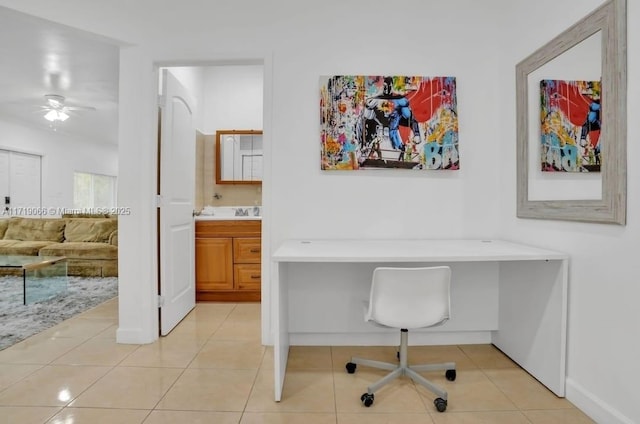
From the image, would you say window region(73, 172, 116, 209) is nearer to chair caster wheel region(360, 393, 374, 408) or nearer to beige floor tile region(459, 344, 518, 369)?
chair caster wheel region(360, 393, 374, 408)

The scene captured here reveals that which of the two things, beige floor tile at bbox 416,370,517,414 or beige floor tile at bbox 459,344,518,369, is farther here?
beige floor tile at bbox 459,344,518,369

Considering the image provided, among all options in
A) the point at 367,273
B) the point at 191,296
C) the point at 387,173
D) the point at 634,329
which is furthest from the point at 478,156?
the point at 191,296

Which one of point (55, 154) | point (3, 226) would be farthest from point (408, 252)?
point (55, 154)

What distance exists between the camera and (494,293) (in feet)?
7.81

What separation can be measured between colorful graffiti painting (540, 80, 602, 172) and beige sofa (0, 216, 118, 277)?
4.67 metres

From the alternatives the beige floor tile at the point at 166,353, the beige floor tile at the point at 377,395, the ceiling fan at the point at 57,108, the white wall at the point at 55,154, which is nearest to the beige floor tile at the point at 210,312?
the beige floor tile at the point at 166,353

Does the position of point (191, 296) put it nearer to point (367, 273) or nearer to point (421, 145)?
point (367, 273)

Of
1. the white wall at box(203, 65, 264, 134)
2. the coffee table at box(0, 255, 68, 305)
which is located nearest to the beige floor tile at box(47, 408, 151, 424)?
the coffee table at box(0, 255, 68, 305)

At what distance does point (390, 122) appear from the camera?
2346 mm

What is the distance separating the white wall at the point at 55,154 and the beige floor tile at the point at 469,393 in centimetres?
721

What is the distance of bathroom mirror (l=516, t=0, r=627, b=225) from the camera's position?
1.45 meters

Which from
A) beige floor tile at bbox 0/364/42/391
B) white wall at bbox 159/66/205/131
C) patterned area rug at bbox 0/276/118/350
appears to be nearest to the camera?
beige floor tile at bbox 0/364/42/391

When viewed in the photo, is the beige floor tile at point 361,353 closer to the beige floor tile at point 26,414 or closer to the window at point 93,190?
the beige floor tile at point 26,414

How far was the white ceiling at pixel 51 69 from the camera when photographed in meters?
2.85
